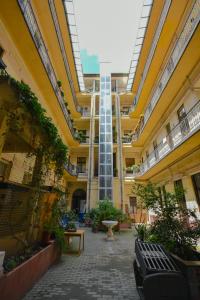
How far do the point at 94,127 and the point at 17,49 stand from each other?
13.0 metres

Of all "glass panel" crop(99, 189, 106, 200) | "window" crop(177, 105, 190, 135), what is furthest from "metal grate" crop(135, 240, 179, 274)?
"glass panel" crop(99, 189, 106, 200)

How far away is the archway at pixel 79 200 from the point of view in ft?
60.6

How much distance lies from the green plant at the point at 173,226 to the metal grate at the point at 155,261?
252mm

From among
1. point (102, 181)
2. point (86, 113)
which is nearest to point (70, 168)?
point (102, 181)

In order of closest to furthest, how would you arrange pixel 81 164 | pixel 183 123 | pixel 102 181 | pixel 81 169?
pixel 183 123, pixel 102 181, pixel 81 169, pixel 81 164

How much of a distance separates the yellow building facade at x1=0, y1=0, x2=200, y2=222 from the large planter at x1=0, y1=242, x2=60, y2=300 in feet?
5.78

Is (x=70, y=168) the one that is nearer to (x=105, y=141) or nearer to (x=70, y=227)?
(x=105, y=141)

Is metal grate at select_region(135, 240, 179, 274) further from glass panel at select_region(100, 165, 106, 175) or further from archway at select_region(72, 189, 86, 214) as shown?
archway at select_region(72, 189, 86, 214)

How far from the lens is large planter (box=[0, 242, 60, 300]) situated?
2.62 m

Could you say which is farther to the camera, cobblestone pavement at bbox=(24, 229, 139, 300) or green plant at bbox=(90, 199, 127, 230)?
green plant at bbox=(90, 199, 127, 230)

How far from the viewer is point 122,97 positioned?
21594mm

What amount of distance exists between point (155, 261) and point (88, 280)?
2170mm

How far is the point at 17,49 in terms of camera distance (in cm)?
757

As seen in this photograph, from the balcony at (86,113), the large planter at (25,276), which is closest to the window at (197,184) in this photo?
the large planter at (25,276)
